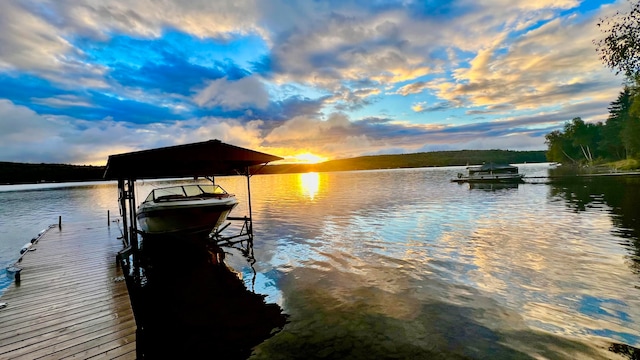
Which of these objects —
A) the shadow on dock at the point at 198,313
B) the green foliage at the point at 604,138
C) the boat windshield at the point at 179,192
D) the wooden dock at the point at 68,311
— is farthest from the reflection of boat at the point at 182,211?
the green foliage at the point at 604,138

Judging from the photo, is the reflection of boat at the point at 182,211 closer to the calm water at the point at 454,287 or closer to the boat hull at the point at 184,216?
the boat hull at the point at 184,216

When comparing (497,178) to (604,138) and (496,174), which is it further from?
(604,138)

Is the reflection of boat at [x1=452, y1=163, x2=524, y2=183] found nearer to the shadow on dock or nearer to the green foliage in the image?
the green foliage

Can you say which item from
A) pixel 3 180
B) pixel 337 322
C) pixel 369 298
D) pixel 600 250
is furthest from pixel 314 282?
pixel 3 180

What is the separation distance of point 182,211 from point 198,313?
7276 mm

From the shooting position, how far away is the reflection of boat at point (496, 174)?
180ft

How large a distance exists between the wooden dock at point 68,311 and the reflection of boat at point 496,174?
60.8 m

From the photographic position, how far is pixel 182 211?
14.7 metres

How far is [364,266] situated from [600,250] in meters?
10.5

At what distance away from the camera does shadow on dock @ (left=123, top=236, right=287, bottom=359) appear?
6859 mm

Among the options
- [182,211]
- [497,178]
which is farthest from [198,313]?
[497,178]

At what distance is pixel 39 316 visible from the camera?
23.0 feet

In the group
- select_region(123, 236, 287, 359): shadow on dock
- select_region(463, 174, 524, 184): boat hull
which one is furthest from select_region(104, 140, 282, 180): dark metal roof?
select_region(463, 174, 524, 184): boat hull

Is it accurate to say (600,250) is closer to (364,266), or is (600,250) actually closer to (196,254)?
(364,266)
